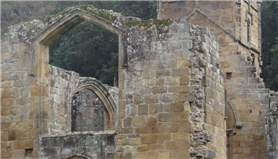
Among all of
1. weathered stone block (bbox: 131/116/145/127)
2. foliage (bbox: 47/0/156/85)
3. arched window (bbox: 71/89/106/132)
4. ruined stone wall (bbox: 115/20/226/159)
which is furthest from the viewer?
foliage (bbox: 47/0/156/85)

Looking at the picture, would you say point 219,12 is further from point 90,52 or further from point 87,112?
point 90,52

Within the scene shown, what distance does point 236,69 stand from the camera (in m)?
21.3

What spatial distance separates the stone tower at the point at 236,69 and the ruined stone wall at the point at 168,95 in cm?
524

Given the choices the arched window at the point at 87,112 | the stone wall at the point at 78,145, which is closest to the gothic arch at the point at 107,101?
the arched window at the point at 87,112

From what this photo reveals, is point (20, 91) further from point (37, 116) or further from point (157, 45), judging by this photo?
point (157, 45)

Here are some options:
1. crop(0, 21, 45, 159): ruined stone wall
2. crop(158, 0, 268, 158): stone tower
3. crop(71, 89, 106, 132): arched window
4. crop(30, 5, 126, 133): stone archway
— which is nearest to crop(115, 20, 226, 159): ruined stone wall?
crop(30, 5, 126, 133): stone archway

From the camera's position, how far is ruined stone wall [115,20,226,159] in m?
15.3

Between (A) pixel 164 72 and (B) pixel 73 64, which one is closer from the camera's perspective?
(A) pixel 164 72

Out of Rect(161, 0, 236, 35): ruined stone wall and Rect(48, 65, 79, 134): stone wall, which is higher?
Rect(161, 0, 236, 35): ruined stone wall

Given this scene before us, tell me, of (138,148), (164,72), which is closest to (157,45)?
(164,72)

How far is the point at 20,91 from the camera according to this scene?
17.2 metres

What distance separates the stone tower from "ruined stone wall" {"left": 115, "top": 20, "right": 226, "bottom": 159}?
5.24 metres

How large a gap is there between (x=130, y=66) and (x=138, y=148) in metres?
1.74

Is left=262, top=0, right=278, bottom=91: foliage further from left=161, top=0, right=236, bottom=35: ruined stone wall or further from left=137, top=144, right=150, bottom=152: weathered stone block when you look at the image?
left=137, top=144, right=150, bottom=152: weathered stone block
